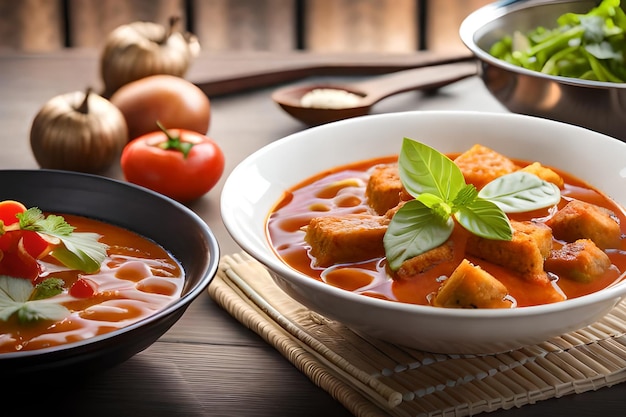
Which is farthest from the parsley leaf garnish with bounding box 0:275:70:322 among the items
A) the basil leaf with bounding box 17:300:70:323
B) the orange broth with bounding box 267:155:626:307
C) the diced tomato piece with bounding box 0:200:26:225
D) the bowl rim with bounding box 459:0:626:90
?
the bowl rim with bounding box 459:0:626:90

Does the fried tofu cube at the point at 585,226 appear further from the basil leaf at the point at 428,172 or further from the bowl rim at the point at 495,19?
the bowl rim at the point at 495,19

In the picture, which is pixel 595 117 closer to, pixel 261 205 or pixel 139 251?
pixel 261 205

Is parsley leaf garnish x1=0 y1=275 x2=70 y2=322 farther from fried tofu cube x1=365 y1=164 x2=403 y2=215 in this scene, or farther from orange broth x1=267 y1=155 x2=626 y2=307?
fried tofu cube x1=365 y1=164 x2=403 y2=215

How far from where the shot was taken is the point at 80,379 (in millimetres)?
1266

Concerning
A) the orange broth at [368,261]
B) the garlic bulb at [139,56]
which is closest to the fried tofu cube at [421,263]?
the orange broth at [368,261]

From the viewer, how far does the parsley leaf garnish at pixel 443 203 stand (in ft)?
4.56

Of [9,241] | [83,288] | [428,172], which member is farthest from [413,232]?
[9,241]

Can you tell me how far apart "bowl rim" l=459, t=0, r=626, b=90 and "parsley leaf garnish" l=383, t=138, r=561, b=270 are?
58 centimetres

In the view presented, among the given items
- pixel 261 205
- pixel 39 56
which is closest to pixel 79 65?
pixel 39 56

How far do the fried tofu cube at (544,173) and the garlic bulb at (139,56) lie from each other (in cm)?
135

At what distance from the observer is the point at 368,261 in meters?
1.48

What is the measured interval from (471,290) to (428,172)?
0.92 feet

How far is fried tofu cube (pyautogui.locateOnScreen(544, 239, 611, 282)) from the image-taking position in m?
1.40

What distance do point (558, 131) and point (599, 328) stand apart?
48 cm
